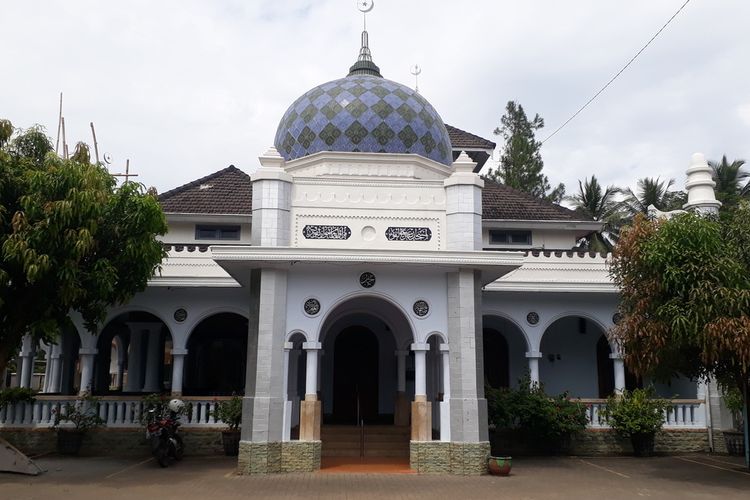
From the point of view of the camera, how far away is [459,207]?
13336 mm

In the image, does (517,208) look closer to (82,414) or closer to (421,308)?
(421,308)

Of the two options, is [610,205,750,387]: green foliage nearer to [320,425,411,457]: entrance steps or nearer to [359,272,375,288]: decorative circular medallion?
[359,272,375,288]: decorative circular medallion

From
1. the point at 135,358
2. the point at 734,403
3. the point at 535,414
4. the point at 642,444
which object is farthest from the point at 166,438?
the point at 734,403

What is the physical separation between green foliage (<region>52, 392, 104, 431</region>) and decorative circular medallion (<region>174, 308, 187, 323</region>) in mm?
2592

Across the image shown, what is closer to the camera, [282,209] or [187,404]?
[282,209]

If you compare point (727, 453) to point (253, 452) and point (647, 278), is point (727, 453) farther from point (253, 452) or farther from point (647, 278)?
point (253, 452)

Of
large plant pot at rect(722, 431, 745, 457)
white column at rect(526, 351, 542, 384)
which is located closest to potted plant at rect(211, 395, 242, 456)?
white column at rect(526, 351, 542, 384)

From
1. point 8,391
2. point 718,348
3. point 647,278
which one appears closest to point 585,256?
point 647,278

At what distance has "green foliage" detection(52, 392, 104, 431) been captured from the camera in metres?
14.9

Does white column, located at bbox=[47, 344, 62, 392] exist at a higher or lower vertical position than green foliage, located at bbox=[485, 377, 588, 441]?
higher

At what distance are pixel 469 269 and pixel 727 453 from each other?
8.29 meters

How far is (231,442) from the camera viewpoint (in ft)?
49.0

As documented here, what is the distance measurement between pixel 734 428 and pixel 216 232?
14.4m

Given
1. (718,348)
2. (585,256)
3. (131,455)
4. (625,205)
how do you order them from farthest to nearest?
(625,205) → (585,256) → (131,455) → (718,348)
